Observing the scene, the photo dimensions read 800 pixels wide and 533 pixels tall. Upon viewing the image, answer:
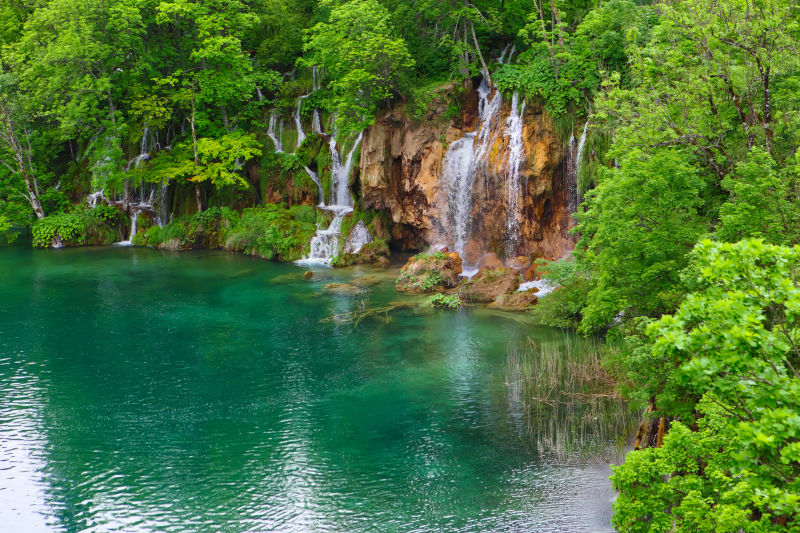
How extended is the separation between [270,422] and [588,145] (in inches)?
730

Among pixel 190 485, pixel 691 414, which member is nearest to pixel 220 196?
pixel 190 485

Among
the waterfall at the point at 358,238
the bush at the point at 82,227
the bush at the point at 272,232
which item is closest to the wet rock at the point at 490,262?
the waterfall at the point at 358,238

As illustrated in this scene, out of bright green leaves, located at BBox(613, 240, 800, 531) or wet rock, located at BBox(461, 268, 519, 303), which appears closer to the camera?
bright green leaves, located at BBox(613, 240, 800, 531)

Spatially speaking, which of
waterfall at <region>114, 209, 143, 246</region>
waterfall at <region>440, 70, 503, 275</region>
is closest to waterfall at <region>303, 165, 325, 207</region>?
waterfall at <region>440, 70, 503, 275</region>

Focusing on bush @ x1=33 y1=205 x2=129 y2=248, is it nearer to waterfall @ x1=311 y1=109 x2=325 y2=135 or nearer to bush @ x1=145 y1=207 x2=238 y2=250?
bush @ x1=145 y1=207 x2=238 y2=250

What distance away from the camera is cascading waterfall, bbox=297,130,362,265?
122 ft

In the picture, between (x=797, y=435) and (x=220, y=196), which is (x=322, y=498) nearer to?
(x=797, y=435)

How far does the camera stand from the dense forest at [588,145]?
664 centimetres

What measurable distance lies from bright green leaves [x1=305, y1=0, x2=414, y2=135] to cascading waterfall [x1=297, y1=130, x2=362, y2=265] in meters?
3.06

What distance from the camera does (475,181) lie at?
32312mm

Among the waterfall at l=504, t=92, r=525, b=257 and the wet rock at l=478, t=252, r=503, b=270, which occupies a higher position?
the waterfall at l=504, t=92, r=525, b=257

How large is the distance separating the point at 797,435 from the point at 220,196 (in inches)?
1611

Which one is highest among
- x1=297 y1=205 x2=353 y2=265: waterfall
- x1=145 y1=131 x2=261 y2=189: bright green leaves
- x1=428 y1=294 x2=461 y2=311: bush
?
x1=145 y1=131 x2=261 y2=189: bright green leaves

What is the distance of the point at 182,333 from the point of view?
24.8 meters
